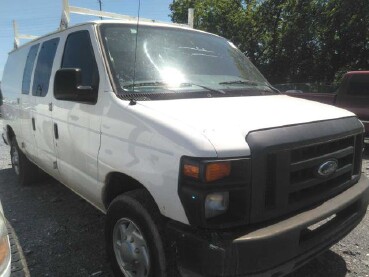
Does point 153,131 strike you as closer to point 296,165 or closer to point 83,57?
point 296,165

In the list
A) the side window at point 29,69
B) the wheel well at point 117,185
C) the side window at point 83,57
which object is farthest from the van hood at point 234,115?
the side window at point 29,69

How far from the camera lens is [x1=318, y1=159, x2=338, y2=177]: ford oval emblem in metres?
2.78

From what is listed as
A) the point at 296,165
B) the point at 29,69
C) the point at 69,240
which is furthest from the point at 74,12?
the point at 296,165

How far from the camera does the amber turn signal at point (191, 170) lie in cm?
235

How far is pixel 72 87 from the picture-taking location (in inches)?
129

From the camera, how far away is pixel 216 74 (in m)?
3.74

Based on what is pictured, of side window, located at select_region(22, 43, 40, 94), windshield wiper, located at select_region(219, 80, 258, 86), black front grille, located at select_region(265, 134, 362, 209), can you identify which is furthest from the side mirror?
side window, located at select_region(22, 43, 40, 94)

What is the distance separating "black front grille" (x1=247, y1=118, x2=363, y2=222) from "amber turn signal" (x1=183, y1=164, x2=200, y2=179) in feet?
1.11

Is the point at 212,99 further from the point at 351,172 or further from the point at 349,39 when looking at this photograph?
the point at 349,39

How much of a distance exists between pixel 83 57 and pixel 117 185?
1.27 metres

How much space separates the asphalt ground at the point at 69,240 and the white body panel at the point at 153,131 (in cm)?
58

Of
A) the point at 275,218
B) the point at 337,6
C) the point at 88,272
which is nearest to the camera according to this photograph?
the point at 275,218

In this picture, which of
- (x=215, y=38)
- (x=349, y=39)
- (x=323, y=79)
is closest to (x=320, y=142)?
(x=215, y=38)

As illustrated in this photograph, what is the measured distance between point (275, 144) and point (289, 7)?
92.1 feet
